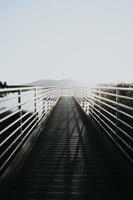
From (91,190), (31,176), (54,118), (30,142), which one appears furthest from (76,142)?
(54,118)

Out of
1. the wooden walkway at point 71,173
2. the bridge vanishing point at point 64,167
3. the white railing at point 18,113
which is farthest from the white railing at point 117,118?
the white railing at point 18,113

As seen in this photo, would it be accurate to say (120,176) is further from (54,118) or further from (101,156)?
(54,118)

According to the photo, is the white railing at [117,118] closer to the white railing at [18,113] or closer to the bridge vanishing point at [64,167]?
the bridge vanishing point at [64,167]

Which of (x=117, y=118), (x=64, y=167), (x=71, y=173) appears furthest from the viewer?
(x=117, y=118)

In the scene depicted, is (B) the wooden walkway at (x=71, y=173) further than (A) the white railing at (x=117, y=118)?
No

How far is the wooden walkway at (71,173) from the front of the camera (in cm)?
500

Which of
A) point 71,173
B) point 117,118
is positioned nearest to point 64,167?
point 71,173

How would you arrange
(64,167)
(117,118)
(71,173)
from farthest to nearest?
(117,118), (64,167), (71,173)

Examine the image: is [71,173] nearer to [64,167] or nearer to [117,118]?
[64,167]

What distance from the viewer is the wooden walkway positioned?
5.00 metres

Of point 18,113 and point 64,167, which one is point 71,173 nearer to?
point 64,167

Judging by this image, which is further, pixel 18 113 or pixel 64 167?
pixel 18 113

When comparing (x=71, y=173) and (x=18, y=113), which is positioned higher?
(x=18, y=113)

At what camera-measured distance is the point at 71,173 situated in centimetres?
602
